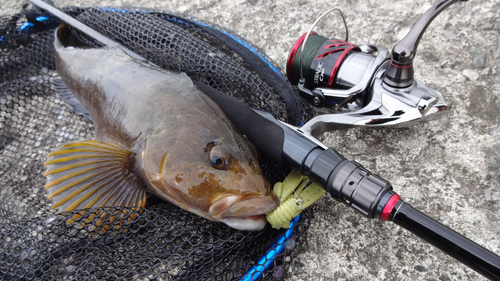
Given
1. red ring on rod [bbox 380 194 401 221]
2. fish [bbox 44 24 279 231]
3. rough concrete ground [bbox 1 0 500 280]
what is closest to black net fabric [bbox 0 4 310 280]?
fish [bbox 44 24 279 231]

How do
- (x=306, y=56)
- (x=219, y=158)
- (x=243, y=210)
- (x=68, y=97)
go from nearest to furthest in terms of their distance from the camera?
(x=243, y=210)
(x=219, y=158)
(x=306, y=56)
(x=68, y=97)

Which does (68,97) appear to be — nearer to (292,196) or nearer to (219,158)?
(219,158)

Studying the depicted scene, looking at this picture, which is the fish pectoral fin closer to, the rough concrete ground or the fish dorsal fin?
the fish dorsal fin

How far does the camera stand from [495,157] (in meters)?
1.97

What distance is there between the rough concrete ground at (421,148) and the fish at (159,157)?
53cm

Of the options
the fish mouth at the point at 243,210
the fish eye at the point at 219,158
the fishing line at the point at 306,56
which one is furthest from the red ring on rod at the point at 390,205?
the fishing line at the point at 306,56

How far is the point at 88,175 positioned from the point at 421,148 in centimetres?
194

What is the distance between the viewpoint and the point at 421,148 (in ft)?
6.70

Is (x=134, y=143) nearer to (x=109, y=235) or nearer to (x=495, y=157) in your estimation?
(x=109, y=235)

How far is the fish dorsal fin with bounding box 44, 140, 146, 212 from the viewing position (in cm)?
172

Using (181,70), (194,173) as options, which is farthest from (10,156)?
(194,173)

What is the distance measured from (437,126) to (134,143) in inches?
73.3

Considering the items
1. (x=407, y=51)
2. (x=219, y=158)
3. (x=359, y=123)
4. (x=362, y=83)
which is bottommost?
(x=219, y=158)

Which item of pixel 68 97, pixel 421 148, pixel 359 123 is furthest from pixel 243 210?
pixel 68 97
